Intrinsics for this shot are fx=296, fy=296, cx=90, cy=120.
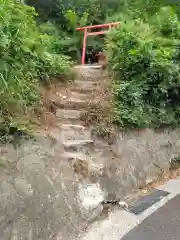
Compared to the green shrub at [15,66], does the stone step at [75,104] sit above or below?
below

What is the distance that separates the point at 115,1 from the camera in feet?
32.5

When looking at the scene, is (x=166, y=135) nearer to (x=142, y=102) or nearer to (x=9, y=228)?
(x=142, y=102)

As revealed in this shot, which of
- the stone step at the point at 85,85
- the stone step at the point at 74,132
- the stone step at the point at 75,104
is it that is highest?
the stone step at the point at 85,85

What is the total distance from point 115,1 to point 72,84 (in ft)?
16.1

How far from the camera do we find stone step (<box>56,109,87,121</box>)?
5.40m

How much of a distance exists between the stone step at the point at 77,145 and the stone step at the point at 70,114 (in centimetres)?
60

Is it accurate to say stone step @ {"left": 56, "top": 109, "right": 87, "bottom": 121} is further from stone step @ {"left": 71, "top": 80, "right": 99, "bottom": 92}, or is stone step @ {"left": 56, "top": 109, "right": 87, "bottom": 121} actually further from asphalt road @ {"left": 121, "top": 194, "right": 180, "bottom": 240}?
asphalt road @ {"left": 121, "top": 194, "right": 180, "bottom": 240}

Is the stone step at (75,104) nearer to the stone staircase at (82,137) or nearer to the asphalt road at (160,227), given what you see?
the stone staircase at (82,137)

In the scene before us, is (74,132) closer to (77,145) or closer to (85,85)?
(77,145)

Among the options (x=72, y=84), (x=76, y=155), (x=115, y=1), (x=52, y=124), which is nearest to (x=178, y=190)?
(x=76, y=155)

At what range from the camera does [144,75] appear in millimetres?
6016

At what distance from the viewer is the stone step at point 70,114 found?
5.40 m

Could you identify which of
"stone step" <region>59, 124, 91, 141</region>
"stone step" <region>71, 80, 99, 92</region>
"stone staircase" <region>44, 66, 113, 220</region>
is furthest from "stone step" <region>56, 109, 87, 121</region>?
"stone step" <region>71, 80, 99, 92</region>

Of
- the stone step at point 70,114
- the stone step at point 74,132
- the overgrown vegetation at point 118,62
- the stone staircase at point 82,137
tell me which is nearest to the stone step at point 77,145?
the stone staircase at point 82,137
